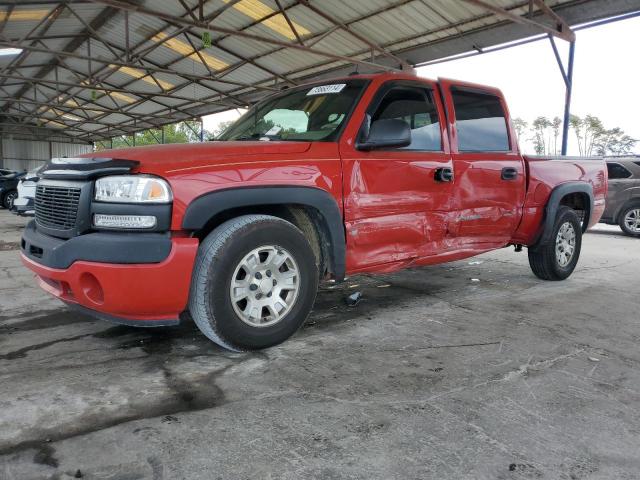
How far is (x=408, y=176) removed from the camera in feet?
11.6

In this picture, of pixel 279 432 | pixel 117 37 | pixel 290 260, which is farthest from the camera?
pixel 117 37

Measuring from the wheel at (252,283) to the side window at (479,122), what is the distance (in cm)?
190

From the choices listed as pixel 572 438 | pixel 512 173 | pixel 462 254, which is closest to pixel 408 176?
pixel 462 254

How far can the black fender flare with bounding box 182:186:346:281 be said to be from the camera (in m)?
2.59

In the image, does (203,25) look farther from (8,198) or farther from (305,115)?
(8,198)

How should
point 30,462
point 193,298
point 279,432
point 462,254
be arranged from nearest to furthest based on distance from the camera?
point 30,462, point 279,432, point 193,298, point 462,254

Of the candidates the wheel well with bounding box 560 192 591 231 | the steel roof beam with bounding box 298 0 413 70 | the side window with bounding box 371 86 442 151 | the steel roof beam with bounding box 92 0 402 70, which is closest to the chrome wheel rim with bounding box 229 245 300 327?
the side window with bounding box 371 86 442 151

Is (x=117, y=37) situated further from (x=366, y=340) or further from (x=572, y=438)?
(x=572, y=438)

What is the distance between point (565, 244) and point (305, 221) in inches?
135

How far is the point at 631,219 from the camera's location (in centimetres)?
1005

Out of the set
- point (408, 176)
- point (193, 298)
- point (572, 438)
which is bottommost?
point (572, 438)

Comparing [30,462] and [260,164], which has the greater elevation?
[260,164]

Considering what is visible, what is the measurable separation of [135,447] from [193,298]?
0.96 m

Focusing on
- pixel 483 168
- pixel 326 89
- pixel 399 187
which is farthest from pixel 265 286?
pixel 483 168
